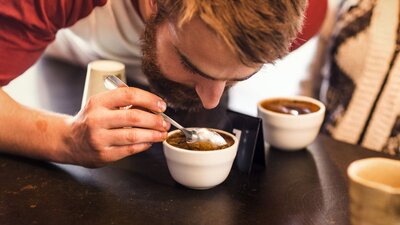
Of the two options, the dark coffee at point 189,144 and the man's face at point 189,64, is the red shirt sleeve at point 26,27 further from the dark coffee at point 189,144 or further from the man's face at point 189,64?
the dark coffee at point 189,144

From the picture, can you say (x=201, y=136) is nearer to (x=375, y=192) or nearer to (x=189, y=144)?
(x=189, y=144)

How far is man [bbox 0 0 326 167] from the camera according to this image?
0.87 meters

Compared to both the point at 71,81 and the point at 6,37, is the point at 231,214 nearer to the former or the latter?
the point at 6,37

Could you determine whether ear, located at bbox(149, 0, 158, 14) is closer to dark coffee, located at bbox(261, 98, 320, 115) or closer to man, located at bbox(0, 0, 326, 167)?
man, located at bbox(0, 0, 326, 167)

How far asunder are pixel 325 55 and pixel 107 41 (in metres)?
0.66

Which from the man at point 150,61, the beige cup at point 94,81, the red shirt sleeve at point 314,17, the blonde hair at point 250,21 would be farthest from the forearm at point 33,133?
the red shirt sleeve at point 314,17

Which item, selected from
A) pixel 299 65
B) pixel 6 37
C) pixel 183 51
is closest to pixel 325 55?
pixel 299 65

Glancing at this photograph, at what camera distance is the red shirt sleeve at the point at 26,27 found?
1141 millimetres

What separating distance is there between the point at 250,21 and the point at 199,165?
0.27 m

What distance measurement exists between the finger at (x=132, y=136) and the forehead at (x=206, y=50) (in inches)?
5.9

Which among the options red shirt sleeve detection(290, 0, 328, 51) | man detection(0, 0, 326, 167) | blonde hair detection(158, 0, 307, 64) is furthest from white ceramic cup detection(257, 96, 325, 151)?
red shirt sleeve detection(290, 0, 328, 51)

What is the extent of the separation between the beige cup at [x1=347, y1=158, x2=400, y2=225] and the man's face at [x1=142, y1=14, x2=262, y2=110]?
283 millimetres

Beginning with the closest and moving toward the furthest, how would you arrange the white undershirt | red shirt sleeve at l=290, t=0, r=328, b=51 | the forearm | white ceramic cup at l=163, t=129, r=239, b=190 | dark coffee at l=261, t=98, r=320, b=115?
white ceramic cup at l=163, t=129, r=239, b=190 < the forearm < dark coffee at l=261, t=98, r=320, b=115 < the white undershirt < red shirt sleeve at l=290, t=0, r=328, b=51

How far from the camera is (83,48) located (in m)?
1.69
